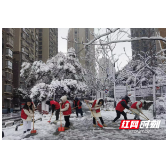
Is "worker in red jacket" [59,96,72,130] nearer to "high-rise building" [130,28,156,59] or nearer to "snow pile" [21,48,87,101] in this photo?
"high-rise building" [130,28,156,59]

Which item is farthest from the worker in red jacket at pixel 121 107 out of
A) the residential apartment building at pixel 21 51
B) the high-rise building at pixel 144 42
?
the residential apartment building at pixel 21 51

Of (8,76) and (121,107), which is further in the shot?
(8,76)

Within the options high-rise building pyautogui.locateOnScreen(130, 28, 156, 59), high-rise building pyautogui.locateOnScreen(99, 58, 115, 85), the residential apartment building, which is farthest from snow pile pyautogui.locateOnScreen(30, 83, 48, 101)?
high-rise building pyautogui.locateOnScreen(130, 28, 156, 59)

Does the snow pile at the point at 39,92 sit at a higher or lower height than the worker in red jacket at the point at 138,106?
higher

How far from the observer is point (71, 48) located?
36.9ft

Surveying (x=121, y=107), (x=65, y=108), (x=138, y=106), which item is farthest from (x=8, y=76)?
(x=138, y=106)

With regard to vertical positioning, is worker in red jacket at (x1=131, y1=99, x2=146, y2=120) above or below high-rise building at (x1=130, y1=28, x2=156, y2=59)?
below

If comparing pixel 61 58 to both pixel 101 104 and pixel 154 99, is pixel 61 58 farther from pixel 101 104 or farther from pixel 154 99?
pixel 154 99

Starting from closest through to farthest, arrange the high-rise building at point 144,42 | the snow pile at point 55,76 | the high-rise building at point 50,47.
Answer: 1. the high-rise building at point 144,42
2. the high-rise building at point 50,47
3. the snow pile at point 55,76

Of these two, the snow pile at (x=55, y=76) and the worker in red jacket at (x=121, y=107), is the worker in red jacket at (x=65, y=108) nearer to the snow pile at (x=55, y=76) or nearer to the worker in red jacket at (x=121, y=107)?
the worker in red jacket at (x=121, y=107)

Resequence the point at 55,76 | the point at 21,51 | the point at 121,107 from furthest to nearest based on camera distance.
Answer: the point at 21,51 → the point at 55,76 → the point at 121,107

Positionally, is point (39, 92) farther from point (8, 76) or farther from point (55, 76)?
point (8, 76)
